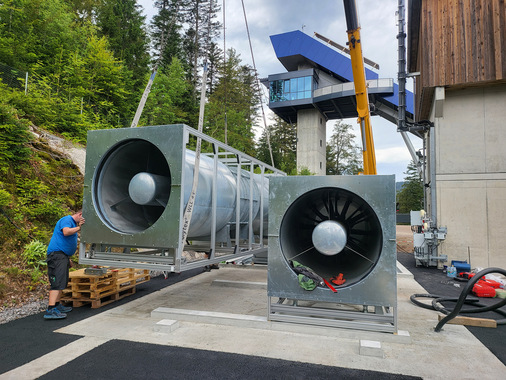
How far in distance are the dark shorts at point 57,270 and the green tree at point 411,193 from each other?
4453 cm

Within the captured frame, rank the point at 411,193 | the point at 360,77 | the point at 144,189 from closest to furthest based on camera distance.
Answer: the point at 144,189 < the point at 360,77 < the point at 411,193

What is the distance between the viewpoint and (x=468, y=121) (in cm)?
1128

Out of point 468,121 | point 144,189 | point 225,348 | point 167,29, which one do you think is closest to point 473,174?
point 468,121

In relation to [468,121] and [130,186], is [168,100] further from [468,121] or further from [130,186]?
[130,186]

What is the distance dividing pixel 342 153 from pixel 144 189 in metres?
44.9

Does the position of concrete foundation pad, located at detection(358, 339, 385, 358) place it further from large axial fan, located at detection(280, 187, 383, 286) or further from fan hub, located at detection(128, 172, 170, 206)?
fan hub, located at detection(128, 172, 170, 206)

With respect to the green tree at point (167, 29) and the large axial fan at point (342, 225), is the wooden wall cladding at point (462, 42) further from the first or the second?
the green tree at point (167, 29)

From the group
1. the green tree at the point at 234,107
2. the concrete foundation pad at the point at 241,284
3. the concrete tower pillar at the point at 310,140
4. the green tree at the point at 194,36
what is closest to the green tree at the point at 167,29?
the green tree at the point at 194,36

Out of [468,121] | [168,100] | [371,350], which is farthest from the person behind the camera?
[168,100]

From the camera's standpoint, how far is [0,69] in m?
10.2

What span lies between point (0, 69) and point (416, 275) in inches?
576

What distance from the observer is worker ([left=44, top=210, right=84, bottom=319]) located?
5.02 metres

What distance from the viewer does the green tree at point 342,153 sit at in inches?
1820

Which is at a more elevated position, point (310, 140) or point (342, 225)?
point (310, 140)
